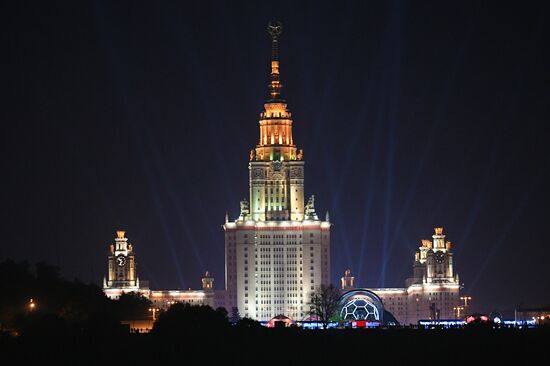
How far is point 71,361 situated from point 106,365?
10.4 feet

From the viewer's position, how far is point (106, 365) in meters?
200

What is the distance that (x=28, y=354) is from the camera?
652 feet

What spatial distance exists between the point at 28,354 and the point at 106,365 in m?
6.94

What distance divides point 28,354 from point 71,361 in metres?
3.84

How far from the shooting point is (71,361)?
7830 inches
